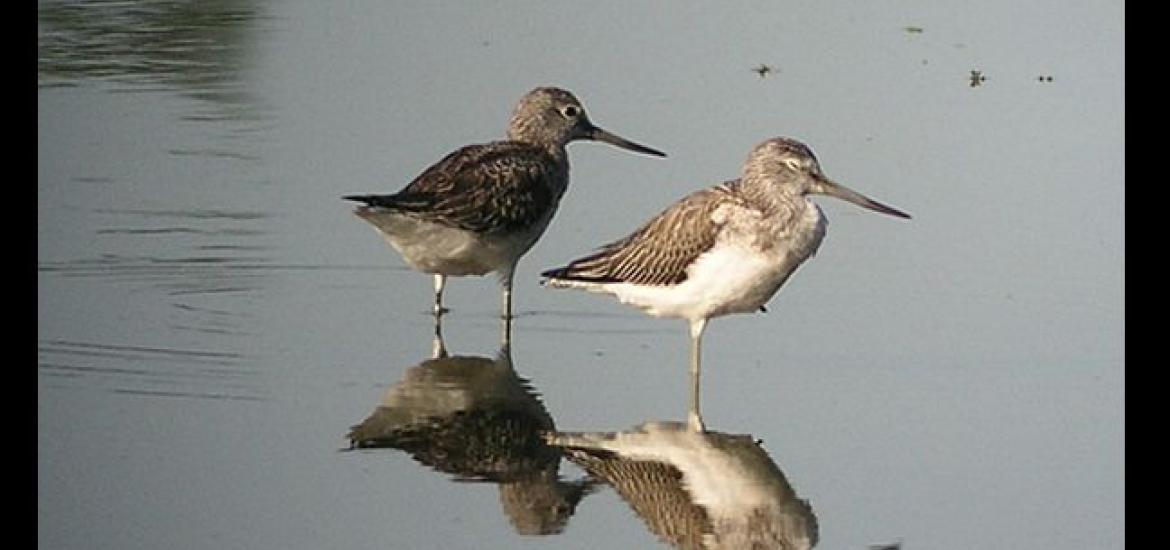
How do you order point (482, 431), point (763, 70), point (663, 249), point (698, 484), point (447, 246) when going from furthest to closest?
point (763, 70) → point (447, 246) → point (663, 249) → point (482, 431) → point (698, 484)

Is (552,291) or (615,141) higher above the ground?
(615,141)

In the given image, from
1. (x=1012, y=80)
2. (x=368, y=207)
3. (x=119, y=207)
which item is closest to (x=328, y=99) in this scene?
(x=119, y=207)

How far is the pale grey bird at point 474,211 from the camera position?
39.8 feet

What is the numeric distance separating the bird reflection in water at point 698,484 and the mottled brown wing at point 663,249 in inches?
37.8

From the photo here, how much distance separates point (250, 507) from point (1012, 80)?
10.8 meters

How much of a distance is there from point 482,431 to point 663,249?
57.9 inches

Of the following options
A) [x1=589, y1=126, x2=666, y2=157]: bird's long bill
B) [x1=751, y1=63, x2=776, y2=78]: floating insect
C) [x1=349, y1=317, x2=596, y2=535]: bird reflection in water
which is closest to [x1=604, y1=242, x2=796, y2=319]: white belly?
[x1=349, y1=317, x2=596, y2=535]: bird reflection in water

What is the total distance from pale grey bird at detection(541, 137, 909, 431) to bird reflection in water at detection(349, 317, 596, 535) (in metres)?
0.69

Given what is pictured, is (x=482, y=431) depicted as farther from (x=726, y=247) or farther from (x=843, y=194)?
(x=843, y=194)

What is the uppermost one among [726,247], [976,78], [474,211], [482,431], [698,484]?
[976,78]

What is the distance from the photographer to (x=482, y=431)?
404 inches

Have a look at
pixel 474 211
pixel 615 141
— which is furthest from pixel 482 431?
pixel 615 141

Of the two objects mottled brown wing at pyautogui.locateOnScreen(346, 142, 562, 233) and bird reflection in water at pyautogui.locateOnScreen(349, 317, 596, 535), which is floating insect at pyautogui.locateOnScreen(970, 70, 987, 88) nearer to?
mottled brown wing at pyautogui.locateOnScreen(346, 142, 562, 233)
